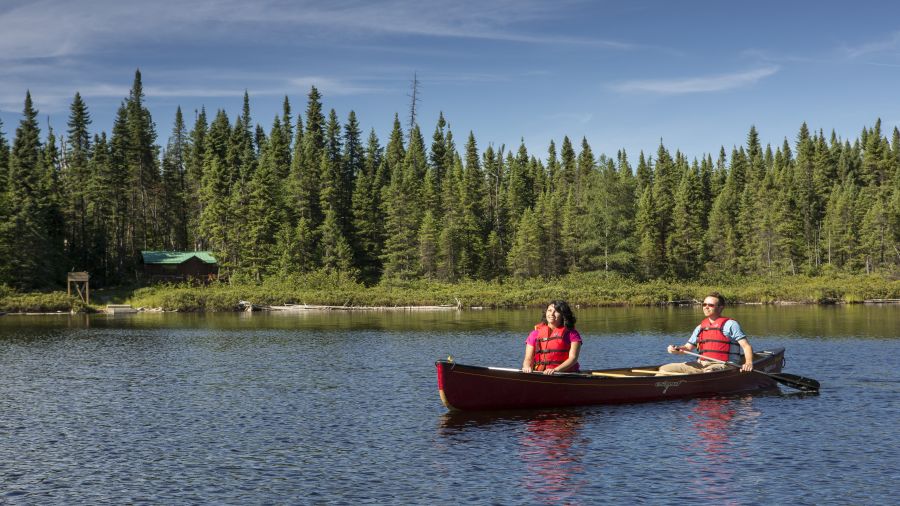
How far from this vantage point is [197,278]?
94688 millimetres

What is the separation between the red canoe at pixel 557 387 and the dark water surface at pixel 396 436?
1.29ft

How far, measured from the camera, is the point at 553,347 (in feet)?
77.2

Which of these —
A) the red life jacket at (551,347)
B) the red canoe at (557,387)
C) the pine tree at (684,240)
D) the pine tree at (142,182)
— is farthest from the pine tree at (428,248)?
the red life jacket at (551,347)

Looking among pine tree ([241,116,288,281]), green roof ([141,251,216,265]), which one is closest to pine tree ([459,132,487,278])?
pine tree ([241,116,288,281])

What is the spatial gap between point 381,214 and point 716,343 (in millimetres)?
82079

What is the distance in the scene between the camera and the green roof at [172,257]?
3782 inches

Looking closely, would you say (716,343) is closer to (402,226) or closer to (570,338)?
(570,338)

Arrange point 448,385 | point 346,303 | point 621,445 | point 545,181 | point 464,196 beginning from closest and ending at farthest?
point 621,445 < point 448,385 < point 346,303 < point 464,196 < point 545,181

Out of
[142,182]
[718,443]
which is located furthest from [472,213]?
[718,443]

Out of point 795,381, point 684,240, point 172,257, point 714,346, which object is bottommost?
point 795,381

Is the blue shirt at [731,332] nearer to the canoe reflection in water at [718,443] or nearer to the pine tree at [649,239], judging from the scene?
the canoe reflection in water at [718,443]

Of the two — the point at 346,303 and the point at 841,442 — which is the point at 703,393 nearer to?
the point at 841,442

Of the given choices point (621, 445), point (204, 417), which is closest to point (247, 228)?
point (204, 417)

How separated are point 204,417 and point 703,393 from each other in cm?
1570
